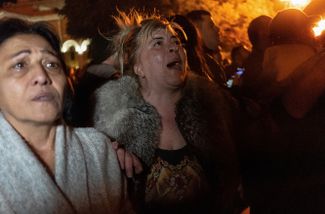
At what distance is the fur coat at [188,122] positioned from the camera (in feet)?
9.15

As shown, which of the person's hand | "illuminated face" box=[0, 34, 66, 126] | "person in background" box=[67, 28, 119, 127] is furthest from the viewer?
"person in background" box=[67, 28, 119, 127]

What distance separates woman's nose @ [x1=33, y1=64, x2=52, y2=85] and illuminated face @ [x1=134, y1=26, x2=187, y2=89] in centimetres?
103

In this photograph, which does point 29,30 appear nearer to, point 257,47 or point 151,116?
point 151,116

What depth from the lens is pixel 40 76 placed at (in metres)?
1.95

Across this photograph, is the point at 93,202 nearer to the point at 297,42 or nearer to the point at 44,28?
the point at 44,28

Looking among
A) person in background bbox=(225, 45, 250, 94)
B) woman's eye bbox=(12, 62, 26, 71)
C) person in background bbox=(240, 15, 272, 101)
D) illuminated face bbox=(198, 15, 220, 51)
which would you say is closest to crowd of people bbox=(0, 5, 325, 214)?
woman's eye bbox=(12, 62, 26, 71)

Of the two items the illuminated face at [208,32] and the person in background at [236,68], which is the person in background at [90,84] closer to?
the illuminated face at [208,32]

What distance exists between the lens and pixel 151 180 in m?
2.73

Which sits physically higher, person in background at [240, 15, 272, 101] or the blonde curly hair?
the blonde curly hair

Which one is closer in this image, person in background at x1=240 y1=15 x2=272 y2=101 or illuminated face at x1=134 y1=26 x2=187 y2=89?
illuminated face at x1=134 y1=26 x2=187 y2=89

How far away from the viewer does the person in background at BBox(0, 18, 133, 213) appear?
1.80 m

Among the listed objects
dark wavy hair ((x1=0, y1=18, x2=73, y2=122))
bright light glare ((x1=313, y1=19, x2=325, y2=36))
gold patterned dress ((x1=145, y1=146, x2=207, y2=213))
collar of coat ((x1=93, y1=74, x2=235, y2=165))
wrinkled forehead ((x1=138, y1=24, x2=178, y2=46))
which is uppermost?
dark wavy hair ((x1=0, y1=18, x2=73, y2=122))

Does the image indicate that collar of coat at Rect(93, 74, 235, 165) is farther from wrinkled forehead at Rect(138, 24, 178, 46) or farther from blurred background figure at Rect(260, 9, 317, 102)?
blurred background figure at Rect(260, 9, 317, 102)

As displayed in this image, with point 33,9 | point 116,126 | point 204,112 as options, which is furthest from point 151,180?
point 33,9
